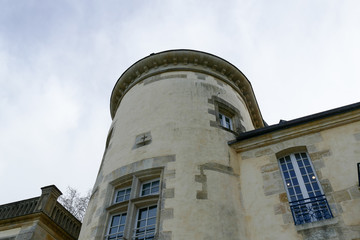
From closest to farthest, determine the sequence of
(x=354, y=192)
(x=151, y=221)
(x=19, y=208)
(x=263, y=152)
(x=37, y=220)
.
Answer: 1. (x=354, y=192)
2. (x=151, y=221)
3. (x=263, y=152)
4. (x=37, y=220)
5. (x=19, y=208)

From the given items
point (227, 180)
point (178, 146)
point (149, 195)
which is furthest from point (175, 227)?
point (178, 146)

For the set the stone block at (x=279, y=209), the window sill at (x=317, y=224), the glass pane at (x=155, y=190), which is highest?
the glass pane at (x=155, y=190)

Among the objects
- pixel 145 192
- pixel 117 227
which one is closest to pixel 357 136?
pixel 145 192

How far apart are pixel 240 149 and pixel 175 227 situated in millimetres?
2900

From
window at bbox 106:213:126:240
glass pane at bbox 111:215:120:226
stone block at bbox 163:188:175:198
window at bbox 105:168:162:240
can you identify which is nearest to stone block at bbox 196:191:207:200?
stone block at bbox 163:188:175:198

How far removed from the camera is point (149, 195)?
636cm

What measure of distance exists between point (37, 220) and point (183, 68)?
6.60 metres

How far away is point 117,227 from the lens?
20.9ft

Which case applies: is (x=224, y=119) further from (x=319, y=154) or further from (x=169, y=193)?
(x=169, y=193)

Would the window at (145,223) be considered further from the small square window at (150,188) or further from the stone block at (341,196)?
the stone block at (341,196)

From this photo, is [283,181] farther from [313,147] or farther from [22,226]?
[22,226]

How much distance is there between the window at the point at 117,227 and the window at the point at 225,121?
384 cm

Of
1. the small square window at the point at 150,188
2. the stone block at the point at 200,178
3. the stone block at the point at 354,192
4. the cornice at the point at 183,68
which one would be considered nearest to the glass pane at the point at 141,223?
the small square window at the point at 150,188

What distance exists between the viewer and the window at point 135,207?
5.94 m
